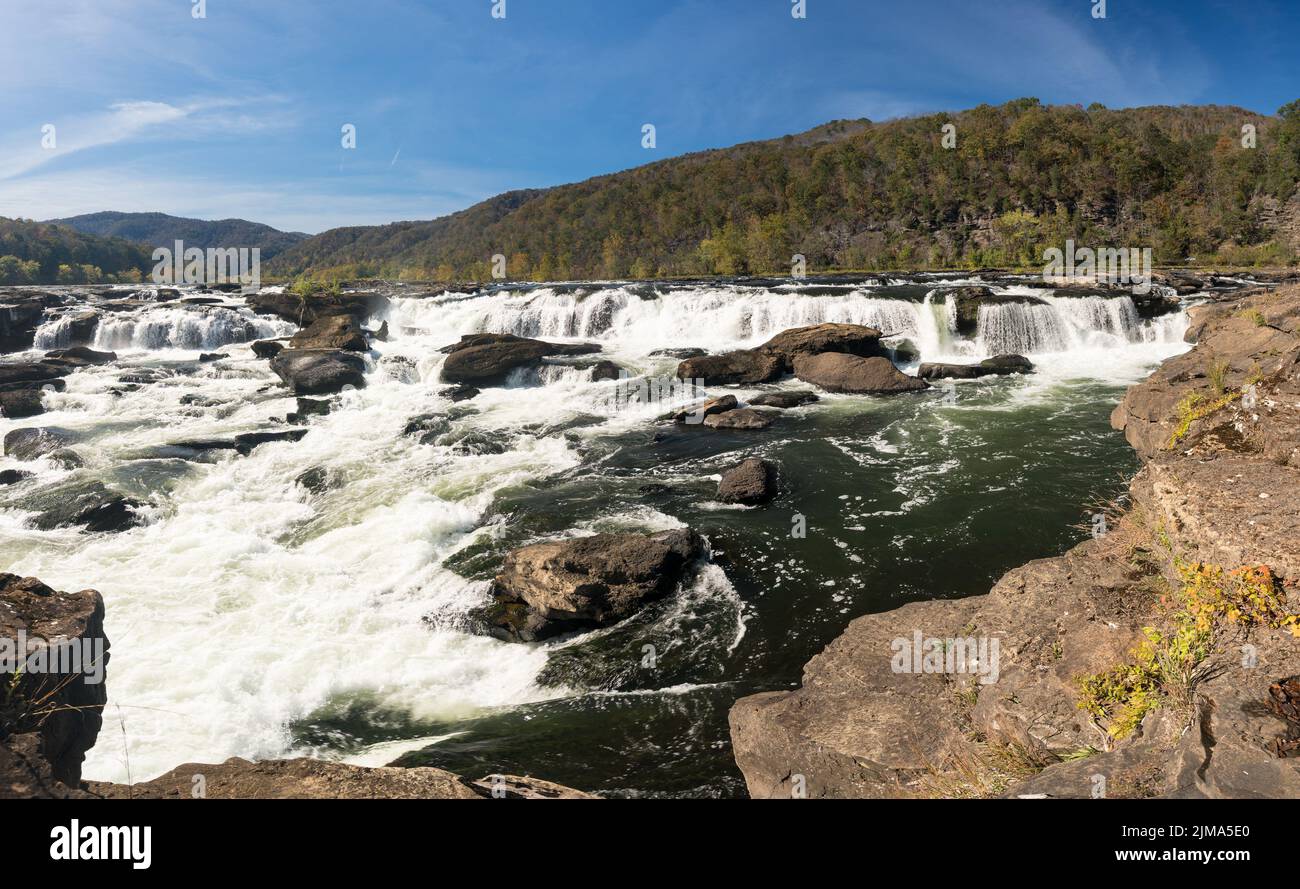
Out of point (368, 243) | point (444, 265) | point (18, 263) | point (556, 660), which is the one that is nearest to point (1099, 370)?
point (556, 660)

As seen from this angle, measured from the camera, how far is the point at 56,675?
475 centimetres

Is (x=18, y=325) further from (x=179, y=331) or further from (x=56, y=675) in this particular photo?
(x=56, y=675)

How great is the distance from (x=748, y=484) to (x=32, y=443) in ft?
62.1

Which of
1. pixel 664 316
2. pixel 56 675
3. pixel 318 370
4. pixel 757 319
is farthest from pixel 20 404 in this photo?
pixel 757 319

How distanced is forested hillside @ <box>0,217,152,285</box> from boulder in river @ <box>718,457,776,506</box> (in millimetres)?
100515

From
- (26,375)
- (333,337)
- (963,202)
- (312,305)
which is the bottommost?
(26,375)

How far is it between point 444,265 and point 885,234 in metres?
85.3

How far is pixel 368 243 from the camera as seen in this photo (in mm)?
170125

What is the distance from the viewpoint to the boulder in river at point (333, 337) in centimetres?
2925

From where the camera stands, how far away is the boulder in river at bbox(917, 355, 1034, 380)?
23.9 m

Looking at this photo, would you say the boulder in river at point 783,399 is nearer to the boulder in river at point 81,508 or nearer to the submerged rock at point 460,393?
the submerged rock at point 460,393

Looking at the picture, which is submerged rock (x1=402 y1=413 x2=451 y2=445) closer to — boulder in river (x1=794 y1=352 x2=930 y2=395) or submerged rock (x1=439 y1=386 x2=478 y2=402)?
submerged rock (x1=439 y1=386 x2=478 y2=402)

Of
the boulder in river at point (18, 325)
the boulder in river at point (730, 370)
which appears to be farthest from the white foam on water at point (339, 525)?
the boulder in river at point (18, 325)

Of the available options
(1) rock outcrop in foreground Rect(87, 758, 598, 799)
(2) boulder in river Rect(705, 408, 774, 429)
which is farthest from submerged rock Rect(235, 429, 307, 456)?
(1) rock outcrop in foreground Rect(87, 758, 598, 799)
